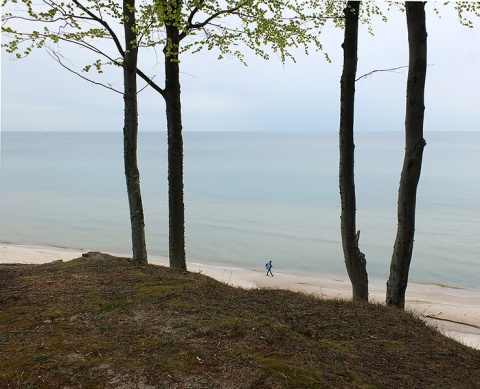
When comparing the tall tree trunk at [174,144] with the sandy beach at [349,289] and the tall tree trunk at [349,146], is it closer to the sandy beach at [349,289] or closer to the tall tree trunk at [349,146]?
the tall tree trunk at [349,146]

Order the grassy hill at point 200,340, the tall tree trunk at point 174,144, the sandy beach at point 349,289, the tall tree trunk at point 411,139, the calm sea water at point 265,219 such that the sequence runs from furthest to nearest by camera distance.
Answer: the calm sea water at point 265,219
the sandy beach at point 349,289
the tall tree trunk at point 174,144
the tall tree trunk at point 411,139
the grassy hill at point 200,340

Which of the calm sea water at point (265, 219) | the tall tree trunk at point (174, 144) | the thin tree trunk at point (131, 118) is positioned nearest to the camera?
the thin tree trunk at point (131, 118)

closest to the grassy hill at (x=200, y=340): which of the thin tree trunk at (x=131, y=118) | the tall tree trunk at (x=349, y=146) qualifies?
the tall tree trunk at (x=349, y=146)

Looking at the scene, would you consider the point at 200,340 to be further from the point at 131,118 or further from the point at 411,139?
the point at 131,118

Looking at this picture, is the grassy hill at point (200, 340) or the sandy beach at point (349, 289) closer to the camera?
the grassy hill at point (200, 340)

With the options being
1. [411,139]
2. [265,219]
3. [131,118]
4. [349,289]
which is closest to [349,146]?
[411,139]

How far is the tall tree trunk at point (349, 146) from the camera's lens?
788 centimetres

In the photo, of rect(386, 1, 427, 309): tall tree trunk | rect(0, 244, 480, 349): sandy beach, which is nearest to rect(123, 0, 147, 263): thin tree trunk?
rect(386, 1, 427, 309): tall tree trunk

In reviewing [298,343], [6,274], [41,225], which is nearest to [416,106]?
[298,343]

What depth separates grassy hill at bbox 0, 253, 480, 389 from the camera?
152 inches

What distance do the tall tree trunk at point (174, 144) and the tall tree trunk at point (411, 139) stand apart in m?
4.24

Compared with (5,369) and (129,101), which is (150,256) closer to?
(129,101)

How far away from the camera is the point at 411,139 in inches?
296

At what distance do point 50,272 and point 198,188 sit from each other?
53.0 metres
